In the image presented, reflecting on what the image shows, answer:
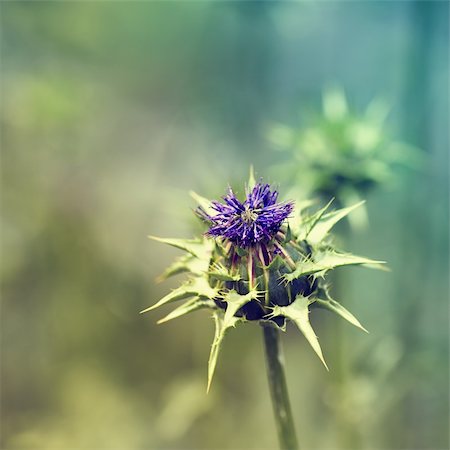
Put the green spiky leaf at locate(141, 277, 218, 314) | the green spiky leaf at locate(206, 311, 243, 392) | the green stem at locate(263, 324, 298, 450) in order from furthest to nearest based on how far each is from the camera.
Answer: the green stem at locate(263, 324, 298, 450)
the green spiky leaf at locate(141, 277, 218, 314)
the green spiky leaf at locate(206, 311, 243, 392)

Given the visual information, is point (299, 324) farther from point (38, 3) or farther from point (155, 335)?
point (38, 3)

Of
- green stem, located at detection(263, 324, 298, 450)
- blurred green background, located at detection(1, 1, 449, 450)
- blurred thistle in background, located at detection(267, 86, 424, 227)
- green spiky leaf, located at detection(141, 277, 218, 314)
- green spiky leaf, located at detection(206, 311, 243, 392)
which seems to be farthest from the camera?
blurred green background, located at detection(1, 1, 449, 450)

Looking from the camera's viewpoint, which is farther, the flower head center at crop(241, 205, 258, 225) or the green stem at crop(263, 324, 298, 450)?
the green stem at crop(263, 324, 298, 450)

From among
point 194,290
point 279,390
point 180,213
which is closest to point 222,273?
point 194,290

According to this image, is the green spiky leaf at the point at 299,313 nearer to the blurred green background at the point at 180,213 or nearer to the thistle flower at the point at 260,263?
the thistle flower at the point at 260,263

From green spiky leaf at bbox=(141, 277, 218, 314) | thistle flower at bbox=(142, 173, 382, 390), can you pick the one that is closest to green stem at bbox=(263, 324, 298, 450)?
thistle flower at bbox=(142, 173, 382, 390)

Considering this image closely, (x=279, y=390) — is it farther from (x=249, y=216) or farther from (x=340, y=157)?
(x=340, y=157)

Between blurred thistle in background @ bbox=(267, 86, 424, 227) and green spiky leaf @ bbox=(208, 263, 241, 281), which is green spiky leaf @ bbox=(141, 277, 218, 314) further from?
blurred thistle in background @ bbox=(267, 86, 424, 227)
